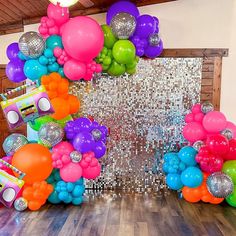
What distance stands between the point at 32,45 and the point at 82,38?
0.53 m

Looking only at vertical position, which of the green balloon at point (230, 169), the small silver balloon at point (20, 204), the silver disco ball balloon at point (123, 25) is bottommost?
the small silver balloon at point (20, 204)

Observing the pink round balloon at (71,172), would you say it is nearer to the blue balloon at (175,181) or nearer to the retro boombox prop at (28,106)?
the retro boombox prop at (28,106)

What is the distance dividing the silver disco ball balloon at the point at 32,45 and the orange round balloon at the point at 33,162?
94 cm

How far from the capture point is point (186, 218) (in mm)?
3342

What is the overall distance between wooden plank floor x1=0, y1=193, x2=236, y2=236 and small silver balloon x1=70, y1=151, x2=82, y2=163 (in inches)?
20.4

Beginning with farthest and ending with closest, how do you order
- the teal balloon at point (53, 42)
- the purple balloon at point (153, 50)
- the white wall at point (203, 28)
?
the white wall at point (203, 28) < the purple balloon at point (153, 50) < the teal balloon at point (53, 42)

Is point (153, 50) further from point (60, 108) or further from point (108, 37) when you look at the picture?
point (60, 108)

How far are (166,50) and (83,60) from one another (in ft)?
4.52

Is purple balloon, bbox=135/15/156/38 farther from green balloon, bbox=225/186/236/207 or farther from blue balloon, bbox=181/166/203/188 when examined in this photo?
green balloon, bbox=225/186/236/207

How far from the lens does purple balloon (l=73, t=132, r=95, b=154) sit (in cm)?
355

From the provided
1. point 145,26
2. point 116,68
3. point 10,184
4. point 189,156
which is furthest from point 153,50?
point 10,184

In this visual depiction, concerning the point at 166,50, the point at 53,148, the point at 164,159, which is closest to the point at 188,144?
the point at 164,159

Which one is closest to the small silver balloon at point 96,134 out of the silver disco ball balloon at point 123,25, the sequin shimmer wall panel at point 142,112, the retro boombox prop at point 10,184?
the sequin shimmer wall panel at point 142,112

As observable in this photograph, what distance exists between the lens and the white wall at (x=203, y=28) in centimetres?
439
